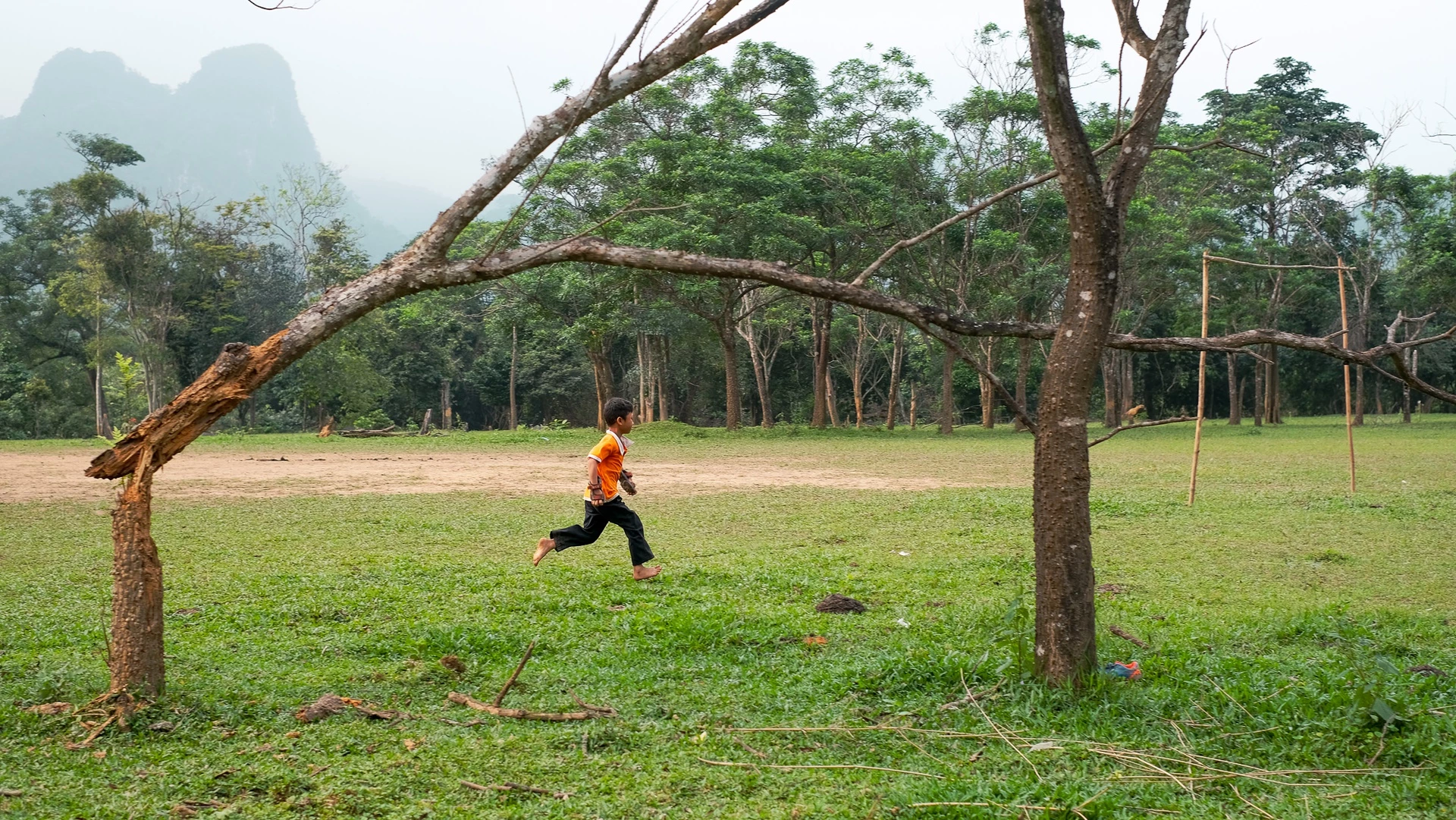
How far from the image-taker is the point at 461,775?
3562mm

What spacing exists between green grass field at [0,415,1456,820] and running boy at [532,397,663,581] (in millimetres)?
270

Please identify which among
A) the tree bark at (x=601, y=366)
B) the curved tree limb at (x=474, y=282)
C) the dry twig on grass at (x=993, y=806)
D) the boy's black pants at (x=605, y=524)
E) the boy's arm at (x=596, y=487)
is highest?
the tree bark at (x=601, y=366)

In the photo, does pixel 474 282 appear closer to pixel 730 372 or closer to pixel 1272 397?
pixel 730 372

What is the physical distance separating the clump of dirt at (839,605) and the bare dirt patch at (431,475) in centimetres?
831

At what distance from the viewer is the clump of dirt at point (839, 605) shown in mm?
6477

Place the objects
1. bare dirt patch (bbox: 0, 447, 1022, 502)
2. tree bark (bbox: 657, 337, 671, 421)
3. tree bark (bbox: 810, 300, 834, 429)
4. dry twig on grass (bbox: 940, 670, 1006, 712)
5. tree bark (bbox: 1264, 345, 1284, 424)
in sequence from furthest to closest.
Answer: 1. tree bark (bbox: 657, 337, 671, 421)
2. tree bark (bbox: 1264, 345, 1284, 424)
3. tree bark (bbox: 810, 300, 834, 429)
4. bare dirt patch (bbox: 0, 447, 1022, 502)
5. dry twig on grass (bbox: 940, 670, 1006, 712)

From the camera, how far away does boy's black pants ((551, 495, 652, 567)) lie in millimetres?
7559

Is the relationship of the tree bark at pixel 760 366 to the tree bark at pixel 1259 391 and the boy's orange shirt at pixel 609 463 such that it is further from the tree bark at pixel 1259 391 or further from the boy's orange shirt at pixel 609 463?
the boy's orange shirt at pixel 609 463

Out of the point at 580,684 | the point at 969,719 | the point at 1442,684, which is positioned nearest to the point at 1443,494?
the point at 1442,684

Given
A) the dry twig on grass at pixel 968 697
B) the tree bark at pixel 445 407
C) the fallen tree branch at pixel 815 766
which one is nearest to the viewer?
the fallen tree branch at pixel 815 766

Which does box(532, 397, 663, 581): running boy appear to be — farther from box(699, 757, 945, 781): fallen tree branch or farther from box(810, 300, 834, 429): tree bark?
box(810, 300, 834, 429): tree bark

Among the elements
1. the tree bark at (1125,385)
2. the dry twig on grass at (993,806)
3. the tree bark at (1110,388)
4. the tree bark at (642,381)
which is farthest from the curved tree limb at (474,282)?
the tree bark at (642,381)

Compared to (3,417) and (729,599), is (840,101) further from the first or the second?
(3,417)

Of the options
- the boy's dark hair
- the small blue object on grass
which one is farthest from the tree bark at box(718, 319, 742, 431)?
the small blue object on grass
